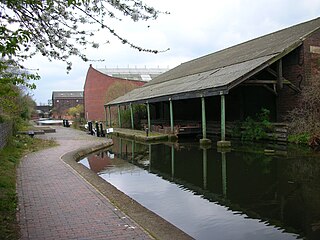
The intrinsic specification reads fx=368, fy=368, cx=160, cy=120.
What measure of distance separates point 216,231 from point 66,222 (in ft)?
7.89

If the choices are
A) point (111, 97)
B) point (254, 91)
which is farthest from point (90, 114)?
point (254, 91)

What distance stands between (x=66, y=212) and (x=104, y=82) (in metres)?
52.8

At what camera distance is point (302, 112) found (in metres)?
19.5

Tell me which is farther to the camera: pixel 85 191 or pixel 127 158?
pixel 127 158

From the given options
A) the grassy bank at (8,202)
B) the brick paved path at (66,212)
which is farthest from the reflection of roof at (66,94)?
the brick paved path at (66,212)

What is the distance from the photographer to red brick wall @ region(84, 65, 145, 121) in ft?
188

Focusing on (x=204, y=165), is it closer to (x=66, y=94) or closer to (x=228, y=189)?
(x=228, y=189)

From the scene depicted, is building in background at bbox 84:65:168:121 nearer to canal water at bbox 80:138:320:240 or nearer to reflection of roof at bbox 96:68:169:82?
reflection of roof at bbox 96:68:169:82

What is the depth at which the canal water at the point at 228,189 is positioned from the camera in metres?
6.20

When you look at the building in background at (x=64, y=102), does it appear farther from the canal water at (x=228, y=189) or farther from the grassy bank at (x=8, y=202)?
the grassy bank at (x=8, y=202)

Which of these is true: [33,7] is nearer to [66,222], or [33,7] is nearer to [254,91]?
[66,222]

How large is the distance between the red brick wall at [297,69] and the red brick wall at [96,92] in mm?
33816

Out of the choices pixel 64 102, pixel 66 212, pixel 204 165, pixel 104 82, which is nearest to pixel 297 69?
pixel 204 165

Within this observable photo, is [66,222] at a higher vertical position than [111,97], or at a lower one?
lower
